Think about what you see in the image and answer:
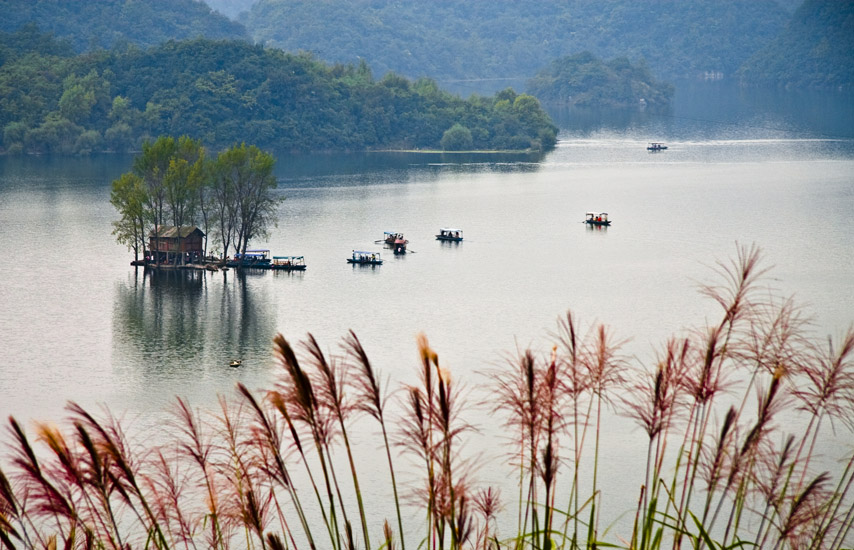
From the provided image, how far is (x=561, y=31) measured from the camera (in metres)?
146

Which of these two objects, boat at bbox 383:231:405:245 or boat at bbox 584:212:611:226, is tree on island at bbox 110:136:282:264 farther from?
boat at bbox 584:212:611:226

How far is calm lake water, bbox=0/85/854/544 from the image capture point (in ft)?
74.5

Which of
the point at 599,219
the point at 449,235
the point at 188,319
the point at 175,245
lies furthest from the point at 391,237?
the point at 188,319

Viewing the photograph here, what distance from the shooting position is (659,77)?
463 ft

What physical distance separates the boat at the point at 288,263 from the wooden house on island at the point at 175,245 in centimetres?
228

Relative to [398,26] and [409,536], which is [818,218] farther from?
[398,26]

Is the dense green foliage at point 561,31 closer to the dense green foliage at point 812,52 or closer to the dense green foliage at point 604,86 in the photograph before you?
the dense green foliage at point 812,52

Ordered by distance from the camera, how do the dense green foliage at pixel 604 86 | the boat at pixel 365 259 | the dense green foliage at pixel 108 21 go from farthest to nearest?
the dense green foliage at pixel 604 86 < the dense green foliage at pixel 108 21 < the boat at pixel 365 259

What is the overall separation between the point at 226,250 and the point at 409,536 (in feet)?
66.6

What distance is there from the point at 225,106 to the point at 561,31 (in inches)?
3388

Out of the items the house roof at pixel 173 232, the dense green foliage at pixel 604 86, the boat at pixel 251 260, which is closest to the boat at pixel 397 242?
the boat at pixel 251 260

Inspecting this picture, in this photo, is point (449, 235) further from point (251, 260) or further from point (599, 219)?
point (251, 260)

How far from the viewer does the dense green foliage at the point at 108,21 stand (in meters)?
93.6

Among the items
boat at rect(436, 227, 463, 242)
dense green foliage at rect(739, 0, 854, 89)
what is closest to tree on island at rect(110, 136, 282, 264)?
boat at rect(436, 227, 463, 242)
